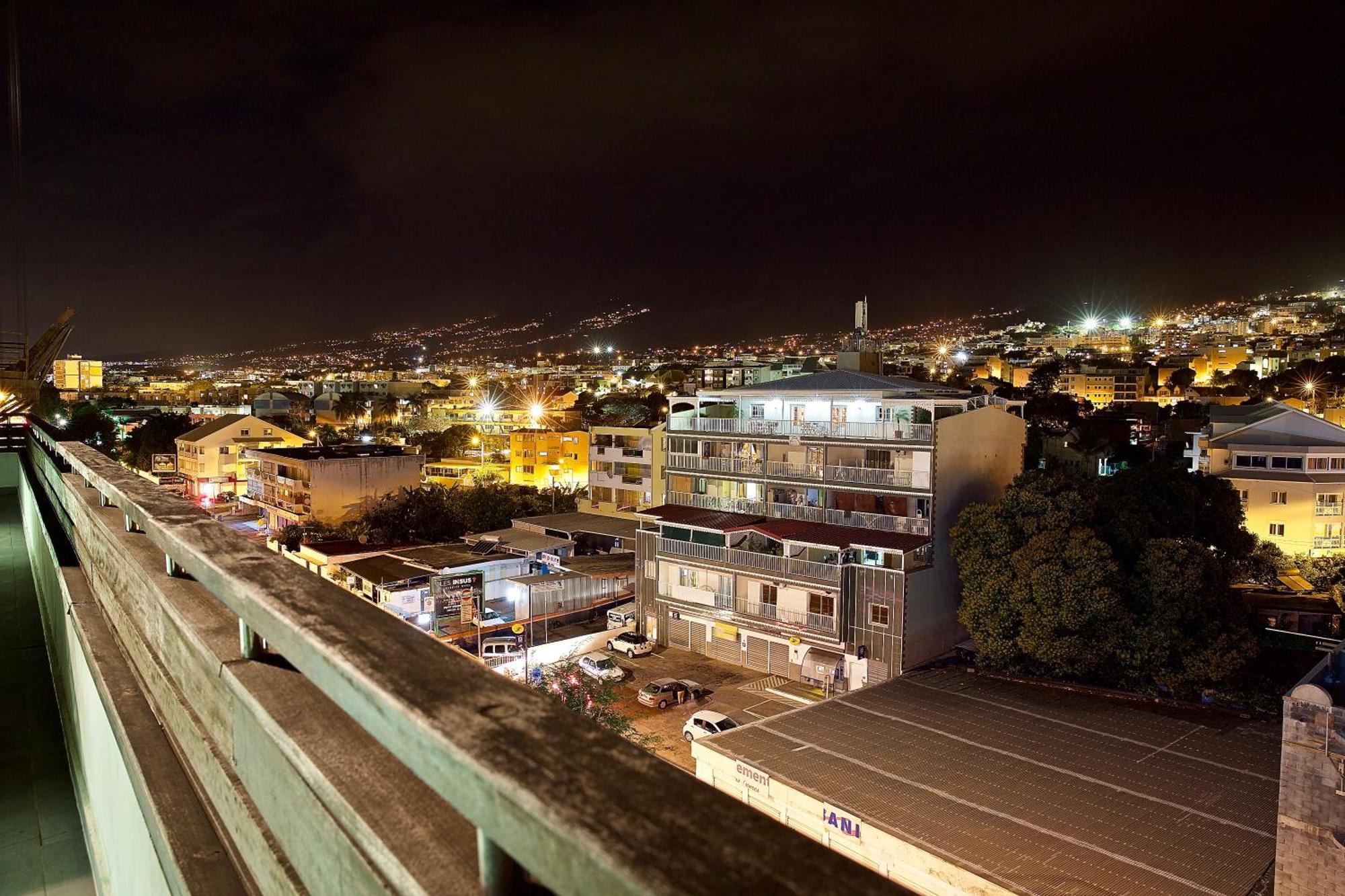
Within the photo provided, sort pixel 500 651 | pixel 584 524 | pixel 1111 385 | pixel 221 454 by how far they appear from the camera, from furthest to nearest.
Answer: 1. pixel 1111 385
2. pixel 221 454
3. pixel 584 524
4. pixel 500 651

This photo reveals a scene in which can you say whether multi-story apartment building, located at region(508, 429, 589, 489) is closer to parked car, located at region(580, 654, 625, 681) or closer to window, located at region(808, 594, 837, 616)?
parked car, located at region(580, 654, 625, 681)

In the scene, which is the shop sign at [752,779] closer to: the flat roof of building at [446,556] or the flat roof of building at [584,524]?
the flat roof of building at [446,556]

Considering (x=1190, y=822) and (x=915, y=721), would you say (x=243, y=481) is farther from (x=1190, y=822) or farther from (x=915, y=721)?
(x=1190, y=822)

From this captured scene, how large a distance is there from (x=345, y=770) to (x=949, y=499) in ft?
55.0

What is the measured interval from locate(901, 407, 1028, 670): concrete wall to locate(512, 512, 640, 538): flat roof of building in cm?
996

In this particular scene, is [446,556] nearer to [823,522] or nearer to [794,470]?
[794,470]

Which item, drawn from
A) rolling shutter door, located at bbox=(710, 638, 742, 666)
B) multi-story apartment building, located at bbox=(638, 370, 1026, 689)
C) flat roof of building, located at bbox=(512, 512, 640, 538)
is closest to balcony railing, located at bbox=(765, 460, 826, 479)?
multi-story apartment building, located at bbox=(638, 370, 1026, 689)

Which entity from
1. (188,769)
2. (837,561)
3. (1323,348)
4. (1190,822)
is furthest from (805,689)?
(1323,348)

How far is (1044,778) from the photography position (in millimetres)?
9727

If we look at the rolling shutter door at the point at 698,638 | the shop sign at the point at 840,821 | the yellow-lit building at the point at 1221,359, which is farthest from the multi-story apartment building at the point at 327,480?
the yellow-lit building at the point at 1221,359

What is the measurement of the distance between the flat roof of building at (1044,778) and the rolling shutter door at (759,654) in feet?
12.3

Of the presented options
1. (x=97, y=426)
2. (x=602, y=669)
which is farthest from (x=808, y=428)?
(x=97, y=426)

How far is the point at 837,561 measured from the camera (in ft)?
51.2

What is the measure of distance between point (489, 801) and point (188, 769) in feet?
4.09
